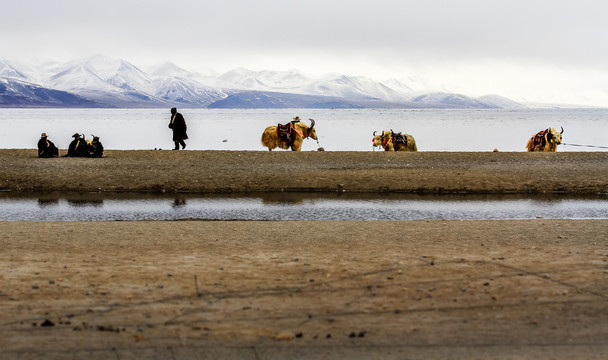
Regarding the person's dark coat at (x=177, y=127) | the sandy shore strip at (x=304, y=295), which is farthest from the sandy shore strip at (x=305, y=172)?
the sandy shore strip at (x=304, y=295)

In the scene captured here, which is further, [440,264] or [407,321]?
[440,264]

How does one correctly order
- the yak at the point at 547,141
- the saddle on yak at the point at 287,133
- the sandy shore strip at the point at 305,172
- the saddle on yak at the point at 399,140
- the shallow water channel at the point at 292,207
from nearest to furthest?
1. the shallow water channel at the point at 292,207
2. the sandy shore strip at the point at 305,172
3. the saddle on yak at the point at 287,133
4. the yak at the point at 547,141
5. the saddle on yak at the point at 399,140

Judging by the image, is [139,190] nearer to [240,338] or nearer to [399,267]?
[399,267]

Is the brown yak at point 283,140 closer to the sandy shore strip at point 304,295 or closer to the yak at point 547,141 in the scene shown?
the yak at point 547,141

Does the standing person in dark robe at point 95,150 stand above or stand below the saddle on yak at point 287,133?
below

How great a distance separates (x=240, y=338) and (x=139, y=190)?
506 inches

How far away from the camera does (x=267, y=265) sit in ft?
27.6

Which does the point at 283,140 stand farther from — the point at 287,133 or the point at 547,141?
the point at 547,141

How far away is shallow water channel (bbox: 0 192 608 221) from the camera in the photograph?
1420cm

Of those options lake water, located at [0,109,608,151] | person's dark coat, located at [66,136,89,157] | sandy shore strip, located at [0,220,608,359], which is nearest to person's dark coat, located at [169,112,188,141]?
person's dark coat, located at [66,136,89,157]

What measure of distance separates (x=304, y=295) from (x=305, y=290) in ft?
0.57

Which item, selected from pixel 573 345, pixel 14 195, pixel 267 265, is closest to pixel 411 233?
pixel 267 265

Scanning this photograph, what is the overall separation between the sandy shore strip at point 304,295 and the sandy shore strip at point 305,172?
7.80 meters

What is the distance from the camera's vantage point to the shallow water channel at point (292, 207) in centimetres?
1420
